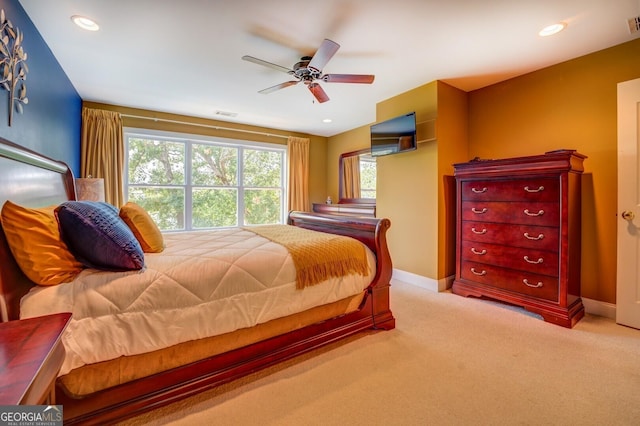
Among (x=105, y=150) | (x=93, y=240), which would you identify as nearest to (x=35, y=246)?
(x=93, y=240)

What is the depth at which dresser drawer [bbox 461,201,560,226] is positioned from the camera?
95.9 inches

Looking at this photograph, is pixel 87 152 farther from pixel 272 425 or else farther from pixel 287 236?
pixel 272 425

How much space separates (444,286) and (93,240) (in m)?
3.37

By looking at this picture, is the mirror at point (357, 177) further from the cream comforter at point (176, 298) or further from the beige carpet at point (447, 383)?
the cream comforter at point (176, 298)

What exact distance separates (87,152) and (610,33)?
19.1 feet

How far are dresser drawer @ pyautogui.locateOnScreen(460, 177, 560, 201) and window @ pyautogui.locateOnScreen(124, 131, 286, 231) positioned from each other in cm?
357

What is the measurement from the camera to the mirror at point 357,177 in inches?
190

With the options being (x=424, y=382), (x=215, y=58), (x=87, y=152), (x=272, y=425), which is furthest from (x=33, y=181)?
(x=424, y=382)

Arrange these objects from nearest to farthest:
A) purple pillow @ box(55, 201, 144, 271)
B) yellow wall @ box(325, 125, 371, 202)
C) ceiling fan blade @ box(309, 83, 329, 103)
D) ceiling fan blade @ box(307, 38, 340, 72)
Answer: purple pillow @ box(55, 201, 144, 271) → ceiling fan blade @ box(307, 38, 340, 72) → ceiling fan blade @ box(309, 83, 329, 103) → yellow wall @ box(325, 125, 371, 202)

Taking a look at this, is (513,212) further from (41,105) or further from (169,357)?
(41,105)

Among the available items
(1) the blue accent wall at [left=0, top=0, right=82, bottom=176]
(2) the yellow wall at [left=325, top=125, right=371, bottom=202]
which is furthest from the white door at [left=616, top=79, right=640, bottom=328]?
(1) the blue accent wall at [left=0, top=0, right=82, bottom=176]

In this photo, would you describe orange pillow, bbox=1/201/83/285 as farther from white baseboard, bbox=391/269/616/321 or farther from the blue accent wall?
white baseboard, bbox=391/269/616/321

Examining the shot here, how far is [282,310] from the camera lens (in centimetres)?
175

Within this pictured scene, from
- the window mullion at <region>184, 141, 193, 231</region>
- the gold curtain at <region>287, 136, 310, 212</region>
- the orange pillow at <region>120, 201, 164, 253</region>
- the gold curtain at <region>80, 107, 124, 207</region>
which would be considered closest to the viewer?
the orange pillow at <region>120, 201, 164, 253</region>
